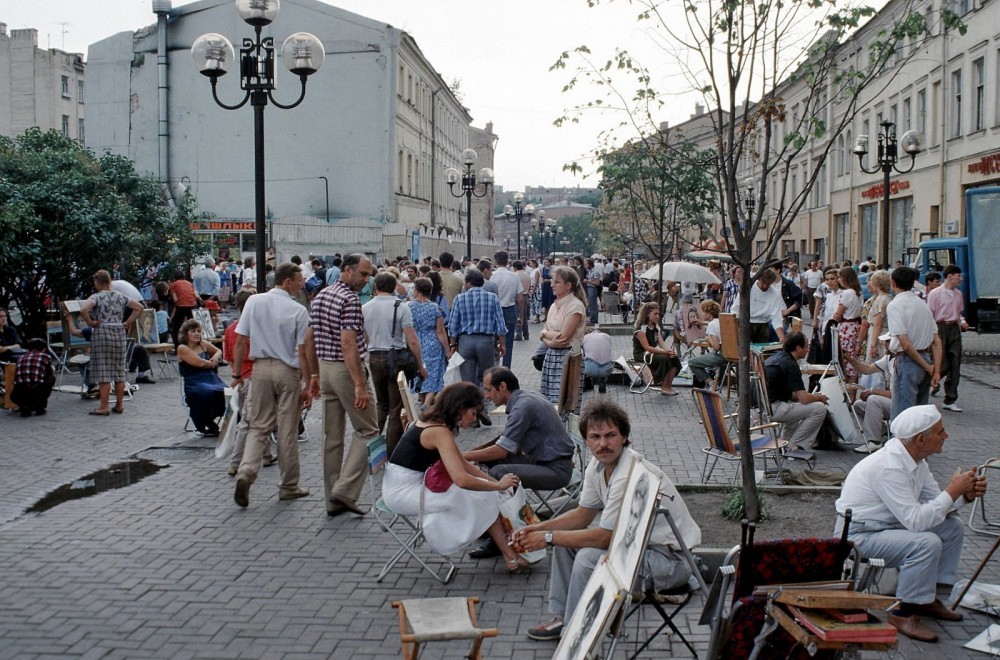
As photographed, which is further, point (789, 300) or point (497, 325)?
point (789, 300)

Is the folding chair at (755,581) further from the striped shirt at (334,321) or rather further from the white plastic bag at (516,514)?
the striped shirt at (334,321)

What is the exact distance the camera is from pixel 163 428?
12164 mm

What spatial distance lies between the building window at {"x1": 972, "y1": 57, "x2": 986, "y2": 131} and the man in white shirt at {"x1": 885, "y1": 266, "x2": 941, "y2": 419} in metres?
23.9

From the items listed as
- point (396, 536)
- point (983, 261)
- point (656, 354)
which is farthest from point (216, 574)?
point (983, 261)

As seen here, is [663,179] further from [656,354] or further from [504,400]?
[504,400]

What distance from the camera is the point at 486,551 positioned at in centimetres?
688

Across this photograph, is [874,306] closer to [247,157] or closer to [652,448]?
[652,448]

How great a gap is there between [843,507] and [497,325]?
648 centimetres

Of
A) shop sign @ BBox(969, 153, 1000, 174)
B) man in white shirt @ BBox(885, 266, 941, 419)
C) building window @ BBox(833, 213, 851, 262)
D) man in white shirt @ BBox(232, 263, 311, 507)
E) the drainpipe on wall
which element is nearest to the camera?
man in white shirt @ BBox(232, 263, 311, 507)

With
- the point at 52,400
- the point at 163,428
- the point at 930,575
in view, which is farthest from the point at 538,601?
the point at 52,400

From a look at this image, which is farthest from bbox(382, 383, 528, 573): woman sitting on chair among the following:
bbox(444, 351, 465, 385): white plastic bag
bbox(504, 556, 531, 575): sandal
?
bbox(444, 351, 465, 385): white plastic bag

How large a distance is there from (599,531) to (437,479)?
1.62 meters

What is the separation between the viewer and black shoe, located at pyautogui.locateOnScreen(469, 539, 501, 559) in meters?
6.87

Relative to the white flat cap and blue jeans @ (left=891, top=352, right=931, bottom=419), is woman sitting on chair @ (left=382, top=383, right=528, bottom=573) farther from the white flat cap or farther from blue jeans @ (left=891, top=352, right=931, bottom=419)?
blue jeans @ (left=891, top=352, right=931, bottom=419)
